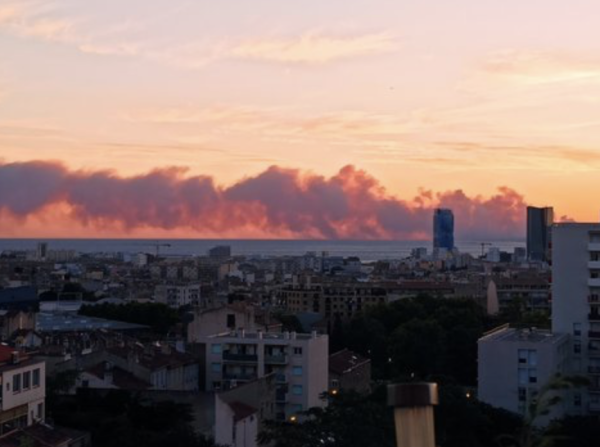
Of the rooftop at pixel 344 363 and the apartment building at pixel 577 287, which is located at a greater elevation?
the apartment building at pixel 577 287

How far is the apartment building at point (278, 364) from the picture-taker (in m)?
30.9

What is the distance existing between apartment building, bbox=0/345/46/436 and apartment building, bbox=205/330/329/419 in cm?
889

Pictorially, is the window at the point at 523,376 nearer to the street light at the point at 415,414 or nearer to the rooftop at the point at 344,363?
the rooftop at the point at 344,363

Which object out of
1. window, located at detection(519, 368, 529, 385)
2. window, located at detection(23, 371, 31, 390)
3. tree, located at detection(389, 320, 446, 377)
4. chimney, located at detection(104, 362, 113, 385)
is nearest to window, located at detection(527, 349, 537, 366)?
window, located at detection(519, 368, 529, 385)

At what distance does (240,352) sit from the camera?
104 feet

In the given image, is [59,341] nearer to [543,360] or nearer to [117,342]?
[117,342]

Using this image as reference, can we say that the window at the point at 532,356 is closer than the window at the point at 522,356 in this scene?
Yes

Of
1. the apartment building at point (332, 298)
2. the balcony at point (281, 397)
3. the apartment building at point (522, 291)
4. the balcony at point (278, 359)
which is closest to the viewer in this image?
the balcony at point (281, 397)

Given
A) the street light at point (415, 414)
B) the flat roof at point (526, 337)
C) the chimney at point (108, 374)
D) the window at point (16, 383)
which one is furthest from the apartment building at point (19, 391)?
the street light at point (415, 414)

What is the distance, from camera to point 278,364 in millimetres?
31266

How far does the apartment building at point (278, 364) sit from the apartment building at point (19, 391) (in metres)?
8.89

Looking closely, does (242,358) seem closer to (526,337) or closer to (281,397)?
(281,397)

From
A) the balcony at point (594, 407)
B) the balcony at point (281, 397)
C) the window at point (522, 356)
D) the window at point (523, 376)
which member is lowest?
the balcony at point (594, 407)

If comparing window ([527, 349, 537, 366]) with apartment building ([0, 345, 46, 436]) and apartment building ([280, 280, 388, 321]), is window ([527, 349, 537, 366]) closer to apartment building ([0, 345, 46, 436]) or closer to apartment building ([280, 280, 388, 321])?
apartment building ([0, 345, 46, 436])
